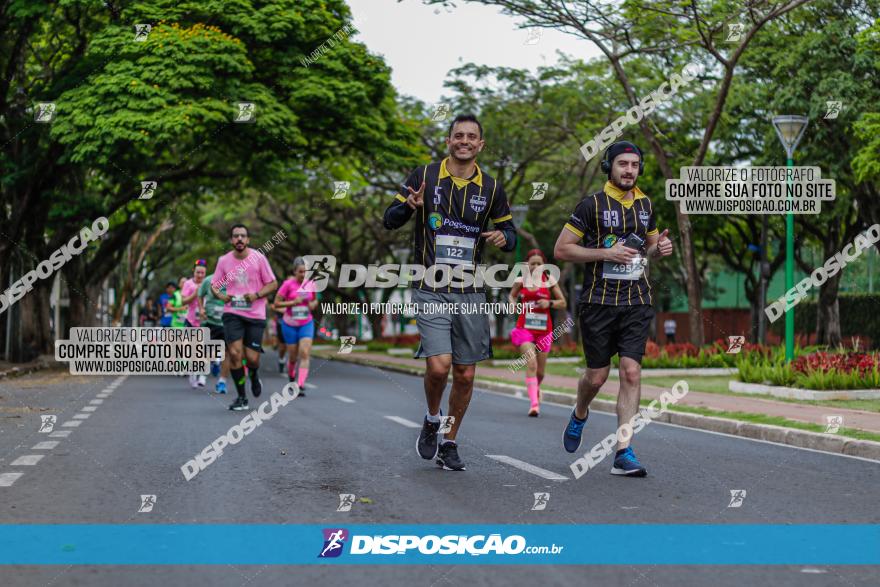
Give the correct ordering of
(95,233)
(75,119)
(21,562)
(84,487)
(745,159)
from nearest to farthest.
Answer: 1. (21,562)
2. (84,487)
3. (75,119)
4. (95,233)
5. (745,159)

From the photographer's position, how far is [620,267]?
7695mm

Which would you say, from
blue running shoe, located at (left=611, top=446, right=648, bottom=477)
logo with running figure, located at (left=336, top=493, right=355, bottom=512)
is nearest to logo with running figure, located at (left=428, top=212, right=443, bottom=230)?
logo with running figure, located at (left=336, top=493, right=355, bottom=512)

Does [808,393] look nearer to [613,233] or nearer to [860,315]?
[613,233]

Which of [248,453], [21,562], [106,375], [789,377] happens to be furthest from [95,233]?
[21,562]

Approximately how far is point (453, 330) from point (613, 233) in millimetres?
1261

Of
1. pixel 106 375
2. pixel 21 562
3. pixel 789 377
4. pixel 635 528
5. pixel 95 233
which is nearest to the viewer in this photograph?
pixel 21 562

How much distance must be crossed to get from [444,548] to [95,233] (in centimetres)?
2386

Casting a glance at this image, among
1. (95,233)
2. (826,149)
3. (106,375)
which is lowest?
(106,375)

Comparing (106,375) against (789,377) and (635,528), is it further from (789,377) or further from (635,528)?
(635,528)

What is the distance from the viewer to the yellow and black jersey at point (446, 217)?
291 inches

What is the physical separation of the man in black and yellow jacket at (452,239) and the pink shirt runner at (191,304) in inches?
451

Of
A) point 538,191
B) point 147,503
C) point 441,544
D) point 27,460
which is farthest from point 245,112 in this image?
point 441,544

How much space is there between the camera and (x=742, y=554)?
5.27m

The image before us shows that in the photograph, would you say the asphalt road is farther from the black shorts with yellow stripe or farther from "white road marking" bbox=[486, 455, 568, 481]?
the black shorts with yellow stripe
